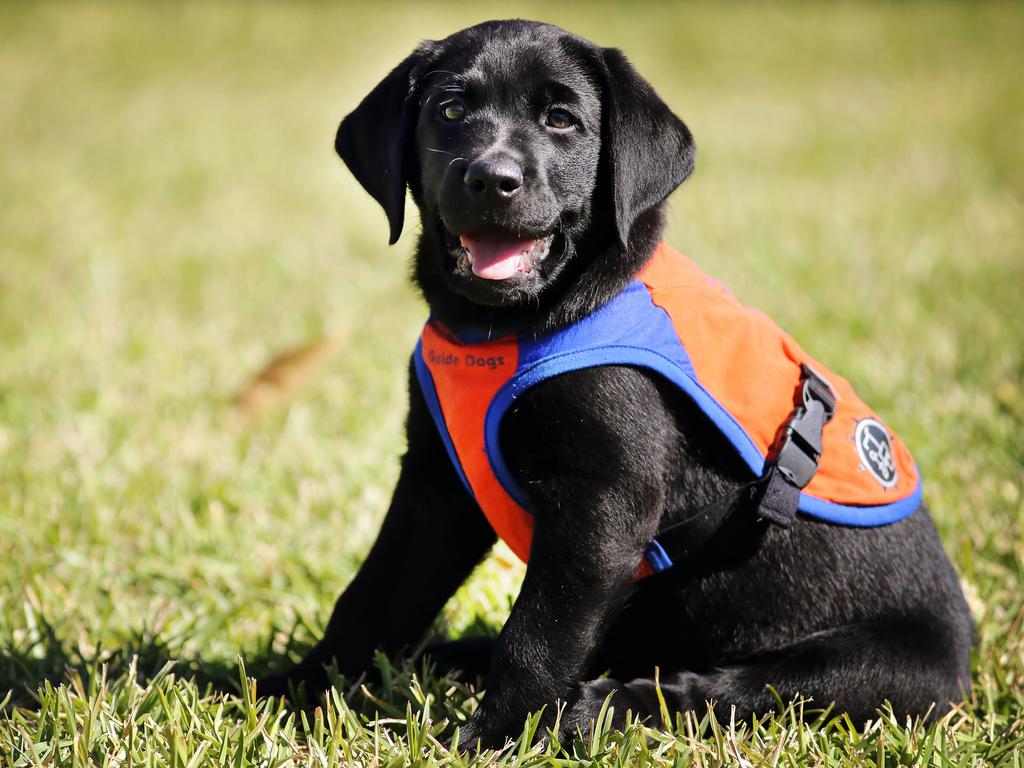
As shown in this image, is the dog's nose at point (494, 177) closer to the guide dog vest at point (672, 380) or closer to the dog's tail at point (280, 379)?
the guide dog vest at point (672, 380)

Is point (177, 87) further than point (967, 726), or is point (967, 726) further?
point (177, 87)

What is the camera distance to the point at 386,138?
236 centimetres

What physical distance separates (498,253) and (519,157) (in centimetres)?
19

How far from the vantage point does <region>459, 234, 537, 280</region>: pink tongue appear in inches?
83.8

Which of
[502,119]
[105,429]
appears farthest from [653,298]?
[105,429]

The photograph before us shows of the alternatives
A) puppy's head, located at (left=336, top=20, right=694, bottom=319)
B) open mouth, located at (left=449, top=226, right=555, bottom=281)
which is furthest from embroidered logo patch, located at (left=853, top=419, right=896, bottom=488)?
open mouth, located at (left=449, top=226, right=555, bottom=281)

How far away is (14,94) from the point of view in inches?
429

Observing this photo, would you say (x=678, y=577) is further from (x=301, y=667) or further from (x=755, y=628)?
(x=301, y=667)

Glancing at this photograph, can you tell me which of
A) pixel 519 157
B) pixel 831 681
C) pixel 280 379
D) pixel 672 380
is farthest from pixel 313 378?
pixel 831 681

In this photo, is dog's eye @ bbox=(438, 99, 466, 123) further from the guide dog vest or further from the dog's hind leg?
the dog's hind leg

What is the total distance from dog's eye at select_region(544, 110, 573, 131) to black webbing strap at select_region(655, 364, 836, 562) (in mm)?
758

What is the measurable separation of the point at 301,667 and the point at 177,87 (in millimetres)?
10712

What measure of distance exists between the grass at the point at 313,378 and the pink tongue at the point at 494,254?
0.36 m

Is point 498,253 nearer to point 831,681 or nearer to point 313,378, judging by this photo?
point 831,681
